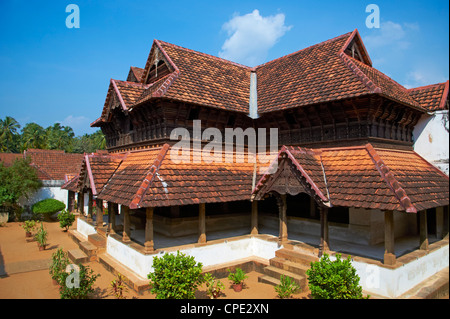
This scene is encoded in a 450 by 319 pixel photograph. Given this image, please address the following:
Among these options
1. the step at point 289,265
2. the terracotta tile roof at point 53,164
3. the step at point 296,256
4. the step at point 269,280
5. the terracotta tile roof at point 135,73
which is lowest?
the step at point 269,280

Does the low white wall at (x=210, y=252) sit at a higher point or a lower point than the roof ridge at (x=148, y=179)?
lower

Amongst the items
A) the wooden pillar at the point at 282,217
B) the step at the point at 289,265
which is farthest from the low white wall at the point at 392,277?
the wooden pillar at the point at 282,217

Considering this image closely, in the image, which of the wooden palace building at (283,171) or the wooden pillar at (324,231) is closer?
the wooden palace building at (283,171)

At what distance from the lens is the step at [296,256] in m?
8.06

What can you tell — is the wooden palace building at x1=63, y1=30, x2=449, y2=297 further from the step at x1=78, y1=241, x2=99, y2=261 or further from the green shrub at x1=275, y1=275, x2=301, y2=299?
the green shrub at x1=275, y1=275, x2=301, y2=299

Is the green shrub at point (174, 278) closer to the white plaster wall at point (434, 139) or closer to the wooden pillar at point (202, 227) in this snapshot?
the wooden pillar at point (202, 227)

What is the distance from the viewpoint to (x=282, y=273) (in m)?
8.05

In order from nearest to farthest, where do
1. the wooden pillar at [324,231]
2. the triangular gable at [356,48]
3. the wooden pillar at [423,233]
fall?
1. the wooden pillar at [324,231]
2. the wooden pillar at [423,233]
3. the triangular gable at [356,48]

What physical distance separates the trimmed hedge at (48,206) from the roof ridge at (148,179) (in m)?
14.8

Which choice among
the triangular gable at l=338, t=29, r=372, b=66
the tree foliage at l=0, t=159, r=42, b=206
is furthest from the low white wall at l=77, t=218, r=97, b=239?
the triangular gable at l=338, t=29, r=372, b=66

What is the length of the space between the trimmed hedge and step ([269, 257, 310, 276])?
1712 centimetres

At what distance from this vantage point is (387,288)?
663cm

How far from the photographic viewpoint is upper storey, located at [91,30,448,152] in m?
8.89
